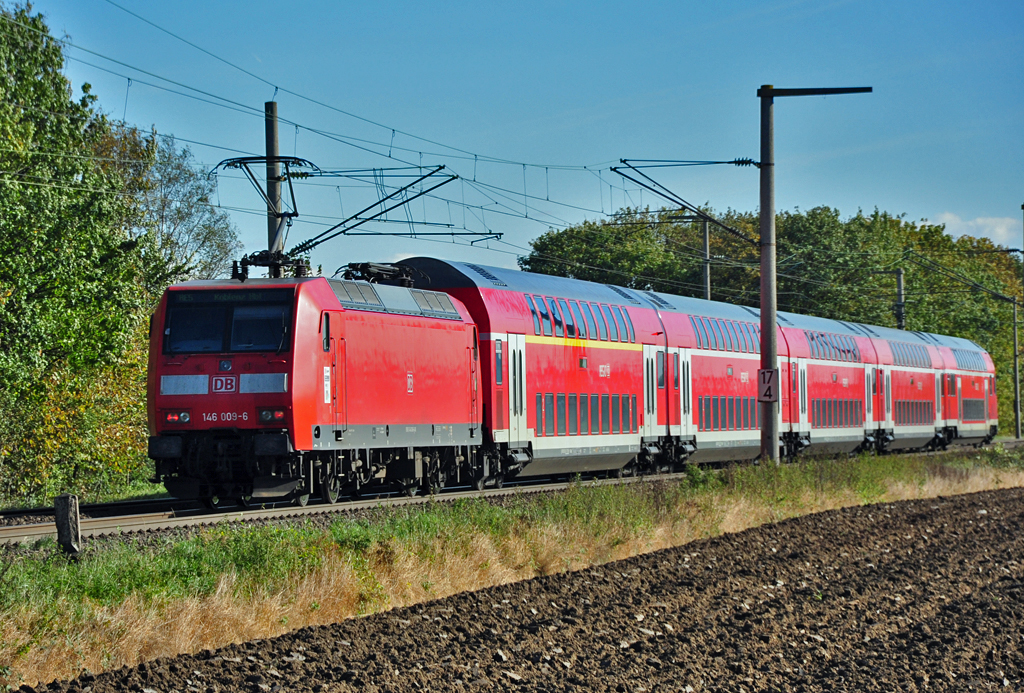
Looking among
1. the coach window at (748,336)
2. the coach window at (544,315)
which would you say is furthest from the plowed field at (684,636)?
the coach window at (748,336)

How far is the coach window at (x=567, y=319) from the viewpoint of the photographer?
78.7ft

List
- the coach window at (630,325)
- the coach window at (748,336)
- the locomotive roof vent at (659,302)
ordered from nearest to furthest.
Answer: the coach window at (630,325) → the locomotive roof vent at (659,302) → the coach window at (748,336)

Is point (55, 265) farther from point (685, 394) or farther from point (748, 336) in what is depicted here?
point (748, 336)

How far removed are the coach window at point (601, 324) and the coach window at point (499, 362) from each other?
3778mm

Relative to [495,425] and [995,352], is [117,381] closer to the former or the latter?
[495,425]

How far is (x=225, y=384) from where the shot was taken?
1700 centimetres

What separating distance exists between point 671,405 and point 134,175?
26.0 m

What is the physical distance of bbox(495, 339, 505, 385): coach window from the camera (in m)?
21.8

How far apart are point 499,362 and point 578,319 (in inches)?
126

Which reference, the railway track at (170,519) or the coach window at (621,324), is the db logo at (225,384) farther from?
the coach window at (621,324)

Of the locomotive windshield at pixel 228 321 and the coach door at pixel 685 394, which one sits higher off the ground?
the locomotive windshield at pixel 228 321

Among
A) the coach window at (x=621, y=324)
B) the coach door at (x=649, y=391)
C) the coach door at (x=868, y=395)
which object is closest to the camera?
the coach window at (x=621, y=324)

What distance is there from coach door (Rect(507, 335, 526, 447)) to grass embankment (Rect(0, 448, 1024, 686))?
4155 mm

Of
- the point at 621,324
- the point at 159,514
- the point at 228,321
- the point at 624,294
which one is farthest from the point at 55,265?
the point at 624,294
